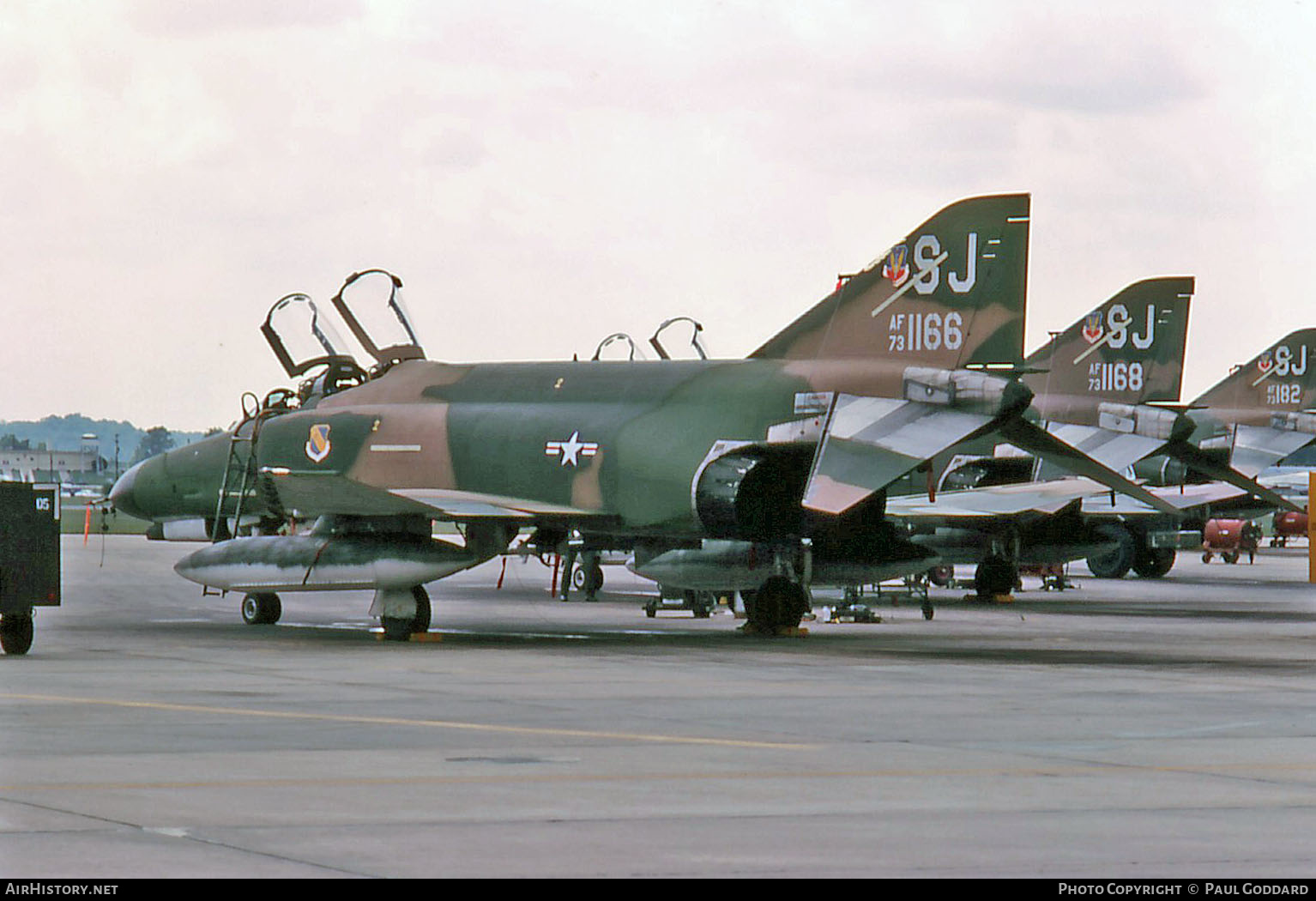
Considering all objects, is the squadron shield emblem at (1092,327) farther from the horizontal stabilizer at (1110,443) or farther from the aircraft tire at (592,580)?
the aircraft tire at (592,580)

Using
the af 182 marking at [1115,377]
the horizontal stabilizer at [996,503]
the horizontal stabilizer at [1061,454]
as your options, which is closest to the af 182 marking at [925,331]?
the horizontal stabilizer at [1061,454]

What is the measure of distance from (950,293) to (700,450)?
3.16m

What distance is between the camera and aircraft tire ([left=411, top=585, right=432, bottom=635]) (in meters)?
20.8

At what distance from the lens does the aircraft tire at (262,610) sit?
76.7 feet

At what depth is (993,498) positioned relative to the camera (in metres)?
30.3

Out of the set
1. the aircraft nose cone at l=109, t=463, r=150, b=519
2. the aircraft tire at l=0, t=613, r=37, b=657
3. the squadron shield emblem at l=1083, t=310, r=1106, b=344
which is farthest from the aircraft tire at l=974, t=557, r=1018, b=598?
the aircraft tire at l=0, t=613, r=37, b=657

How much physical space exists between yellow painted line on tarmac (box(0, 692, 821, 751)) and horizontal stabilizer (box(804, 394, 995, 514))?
7366 millimetres

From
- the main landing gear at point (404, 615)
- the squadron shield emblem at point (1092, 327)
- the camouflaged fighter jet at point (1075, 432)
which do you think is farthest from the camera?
the squadron shield emblem at point (1092, 327)

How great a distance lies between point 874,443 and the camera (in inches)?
752

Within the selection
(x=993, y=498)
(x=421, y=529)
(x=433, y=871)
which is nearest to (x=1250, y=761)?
(x=433, y=871)

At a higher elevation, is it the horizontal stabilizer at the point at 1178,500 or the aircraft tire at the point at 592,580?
the horizontal stabilizer at the point at 1178,500

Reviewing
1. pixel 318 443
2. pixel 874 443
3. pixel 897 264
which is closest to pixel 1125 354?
pixel 897 264

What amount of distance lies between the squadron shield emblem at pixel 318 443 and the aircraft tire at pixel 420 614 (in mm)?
3013

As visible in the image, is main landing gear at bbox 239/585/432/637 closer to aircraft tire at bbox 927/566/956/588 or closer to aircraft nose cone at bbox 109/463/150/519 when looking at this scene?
aircraft nose cone at bbox 109/463/150/519
